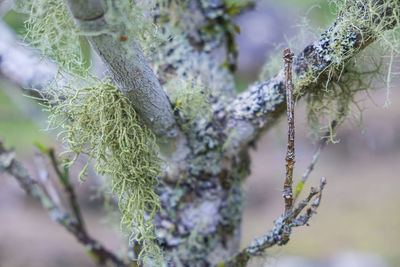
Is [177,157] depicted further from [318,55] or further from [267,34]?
[267,34]

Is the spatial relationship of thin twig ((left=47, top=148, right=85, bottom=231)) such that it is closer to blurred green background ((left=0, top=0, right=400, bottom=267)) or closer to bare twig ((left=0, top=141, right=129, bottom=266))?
bare twig ((left=0, top=141, right=129, bottom=266))

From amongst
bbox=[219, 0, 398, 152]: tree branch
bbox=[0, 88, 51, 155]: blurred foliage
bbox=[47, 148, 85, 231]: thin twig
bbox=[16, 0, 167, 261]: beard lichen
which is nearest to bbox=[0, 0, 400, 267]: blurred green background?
bbox=[0, 88, 51, 155]: blurred foliage

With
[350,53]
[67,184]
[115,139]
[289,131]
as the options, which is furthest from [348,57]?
[67,184]

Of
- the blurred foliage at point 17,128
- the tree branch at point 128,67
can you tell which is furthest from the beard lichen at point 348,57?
the blurred foliage at point 17,128

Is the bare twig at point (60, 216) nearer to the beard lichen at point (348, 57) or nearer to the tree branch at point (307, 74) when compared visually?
the tree branch at point (307, 74)

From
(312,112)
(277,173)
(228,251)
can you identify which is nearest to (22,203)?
(277,173)

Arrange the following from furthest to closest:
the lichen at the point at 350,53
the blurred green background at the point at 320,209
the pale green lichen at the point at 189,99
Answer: the blurred green background at the point at 320,209
the pale green lichen at the point at 189,99
the lichen at the point at 350,53

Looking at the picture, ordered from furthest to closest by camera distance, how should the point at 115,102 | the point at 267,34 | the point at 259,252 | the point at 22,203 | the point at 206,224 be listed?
the point at 267,34, the point at 22,203, the point at 206,224, the point at 259,252, the point at 115,102
